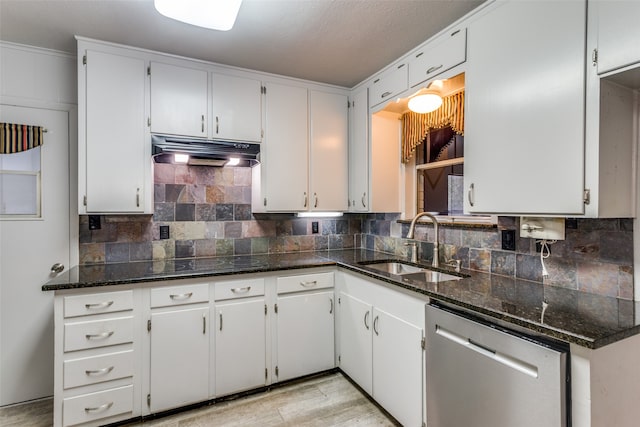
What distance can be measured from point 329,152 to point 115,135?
5.33 feet

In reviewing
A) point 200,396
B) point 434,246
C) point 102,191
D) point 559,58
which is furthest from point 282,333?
point 559,58

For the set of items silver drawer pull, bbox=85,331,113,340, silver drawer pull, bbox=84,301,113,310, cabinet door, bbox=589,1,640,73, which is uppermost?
cabinet door, bbox=589,1,640,73

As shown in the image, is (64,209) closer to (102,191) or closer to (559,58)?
(102,191)

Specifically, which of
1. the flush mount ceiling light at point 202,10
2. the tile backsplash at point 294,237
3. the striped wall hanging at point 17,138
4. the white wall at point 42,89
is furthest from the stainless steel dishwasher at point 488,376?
the striped wall hanging at point 17,138

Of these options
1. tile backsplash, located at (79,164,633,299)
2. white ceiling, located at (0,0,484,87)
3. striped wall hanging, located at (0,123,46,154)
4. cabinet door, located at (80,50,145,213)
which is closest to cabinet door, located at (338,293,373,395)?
tile backsplash, located at (79,164,633,299)

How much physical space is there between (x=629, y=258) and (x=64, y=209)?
332 cm

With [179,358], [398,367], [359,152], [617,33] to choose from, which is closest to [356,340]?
[398,367]

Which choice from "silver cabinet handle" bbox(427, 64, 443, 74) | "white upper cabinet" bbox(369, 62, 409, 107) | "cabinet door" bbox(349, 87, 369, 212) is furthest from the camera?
"cabinet door" bbox(349, 87, 369, 212)

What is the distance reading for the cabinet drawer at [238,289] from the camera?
2.15 m

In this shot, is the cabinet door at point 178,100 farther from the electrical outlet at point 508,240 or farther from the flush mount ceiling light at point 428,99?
the electrical outlet at point 508,240

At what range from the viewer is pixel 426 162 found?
272 cm

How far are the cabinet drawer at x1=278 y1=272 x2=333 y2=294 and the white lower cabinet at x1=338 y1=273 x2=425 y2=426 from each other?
0.12m

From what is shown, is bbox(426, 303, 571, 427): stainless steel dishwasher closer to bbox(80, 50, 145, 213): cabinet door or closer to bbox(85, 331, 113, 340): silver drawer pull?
bbox(85, 331, 113, 340): silver drawer pull

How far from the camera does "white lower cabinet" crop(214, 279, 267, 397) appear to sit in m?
2.15
